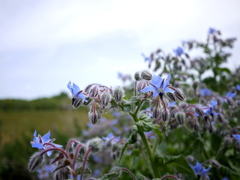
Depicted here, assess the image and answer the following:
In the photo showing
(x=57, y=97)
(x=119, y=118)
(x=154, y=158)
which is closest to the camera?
(x=154, y=158)

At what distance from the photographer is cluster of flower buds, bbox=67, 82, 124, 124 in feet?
3.39

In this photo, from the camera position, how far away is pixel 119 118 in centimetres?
369

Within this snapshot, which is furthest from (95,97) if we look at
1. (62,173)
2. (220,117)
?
(220,117)

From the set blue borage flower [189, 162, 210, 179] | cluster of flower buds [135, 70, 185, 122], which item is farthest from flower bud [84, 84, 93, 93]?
blue borage flower [189, 162, 210, 179]

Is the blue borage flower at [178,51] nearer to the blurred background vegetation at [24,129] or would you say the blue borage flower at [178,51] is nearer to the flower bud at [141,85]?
the flower bud at [141,85]

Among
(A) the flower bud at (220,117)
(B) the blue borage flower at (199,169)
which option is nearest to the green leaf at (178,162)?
(B) the blue borage flower at (199,169)

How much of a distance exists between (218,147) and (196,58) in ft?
2.86

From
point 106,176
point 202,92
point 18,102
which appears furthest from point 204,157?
point 18,102

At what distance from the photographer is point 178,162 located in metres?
1.15

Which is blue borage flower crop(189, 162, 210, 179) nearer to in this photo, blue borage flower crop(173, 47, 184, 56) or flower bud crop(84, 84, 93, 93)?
flower bud crop(84, 84, 93, 93)

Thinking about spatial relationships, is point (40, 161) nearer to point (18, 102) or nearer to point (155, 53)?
point (155, 53)

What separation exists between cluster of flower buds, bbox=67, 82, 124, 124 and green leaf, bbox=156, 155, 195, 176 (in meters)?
0.37

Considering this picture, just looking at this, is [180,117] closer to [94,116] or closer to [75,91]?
[94,116]

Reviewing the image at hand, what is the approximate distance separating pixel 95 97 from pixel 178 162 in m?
0.52
